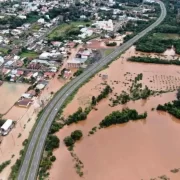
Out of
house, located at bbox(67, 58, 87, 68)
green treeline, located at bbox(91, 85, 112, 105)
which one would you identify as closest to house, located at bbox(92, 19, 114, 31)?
house, located at bbox(67, 58, 87, 68)

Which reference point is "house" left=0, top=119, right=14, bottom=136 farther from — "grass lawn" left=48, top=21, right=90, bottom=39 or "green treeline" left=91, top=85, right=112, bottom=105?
"grass lawn" left=48, top=21, right=90, bottom=39

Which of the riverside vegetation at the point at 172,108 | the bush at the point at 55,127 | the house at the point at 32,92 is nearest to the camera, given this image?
the bush at the point at 55,127

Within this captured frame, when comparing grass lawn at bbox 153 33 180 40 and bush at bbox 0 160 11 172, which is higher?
grass lawn at bbox 153 33 180 40

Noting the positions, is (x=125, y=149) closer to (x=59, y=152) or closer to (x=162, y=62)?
(x=59, y=152)

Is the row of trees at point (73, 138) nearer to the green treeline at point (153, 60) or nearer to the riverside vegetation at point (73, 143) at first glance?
the riverside vegetation at point (73, 143)

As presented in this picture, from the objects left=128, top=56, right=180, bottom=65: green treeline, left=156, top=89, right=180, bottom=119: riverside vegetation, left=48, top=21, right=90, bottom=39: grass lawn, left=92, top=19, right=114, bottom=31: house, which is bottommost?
left=156, top=89, right=180, bottom=119: riverside vegetation

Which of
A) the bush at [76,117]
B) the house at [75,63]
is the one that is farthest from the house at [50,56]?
the bush at [76,117]
